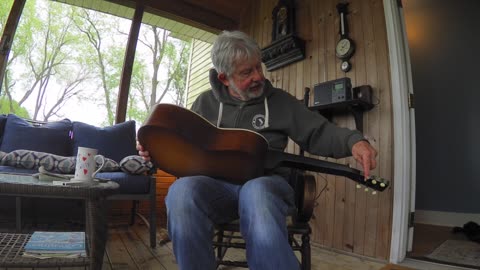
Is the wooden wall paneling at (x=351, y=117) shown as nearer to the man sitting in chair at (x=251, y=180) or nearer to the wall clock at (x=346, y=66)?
the wall clock at (x=346, y=66)

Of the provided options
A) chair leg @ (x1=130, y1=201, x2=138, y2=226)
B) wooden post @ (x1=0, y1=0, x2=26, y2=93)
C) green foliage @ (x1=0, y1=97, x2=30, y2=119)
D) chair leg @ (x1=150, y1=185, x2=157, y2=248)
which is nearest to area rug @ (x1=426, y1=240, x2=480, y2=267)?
chair leg @ (x1=150, y1=185, x2=157, y2=248)

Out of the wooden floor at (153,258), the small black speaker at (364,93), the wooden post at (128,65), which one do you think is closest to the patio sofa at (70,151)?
the wooden floor at (153,258)

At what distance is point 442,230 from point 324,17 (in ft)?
7.33

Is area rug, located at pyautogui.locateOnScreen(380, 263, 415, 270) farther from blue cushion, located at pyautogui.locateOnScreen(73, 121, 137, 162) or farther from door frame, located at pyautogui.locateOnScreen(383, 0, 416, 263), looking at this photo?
blue cushion, located at pyautogui.locateOnScreen(73, 121, 137, 162)

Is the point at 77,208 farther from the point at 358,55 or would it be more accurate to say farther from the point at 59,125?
the point at 358,55

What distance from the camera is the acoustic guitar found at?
80 centimetres

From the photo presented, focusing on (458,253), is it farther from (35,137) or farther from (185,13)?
(185,13)

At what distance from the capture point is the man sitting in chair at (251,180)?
0.72 metres

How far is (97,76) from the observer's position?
9.27ft

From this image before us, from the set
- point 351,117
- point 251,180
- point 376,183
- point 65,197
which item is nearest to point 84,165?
point 65,197

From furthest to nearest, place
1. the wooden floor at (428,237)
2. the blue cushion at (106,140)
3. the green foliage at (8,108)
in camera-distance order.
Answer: the green foliage at (8,108) < the blue cushion at (106,140) < the wooden floor at (428,237)

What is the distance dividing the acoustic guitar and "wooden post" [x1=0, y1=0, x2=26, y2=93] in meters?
2.28

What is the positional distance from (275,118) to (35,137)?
183 cm

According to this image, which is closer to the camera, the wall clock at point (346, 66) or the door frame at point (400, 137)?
the door frame at point (400, 137)
